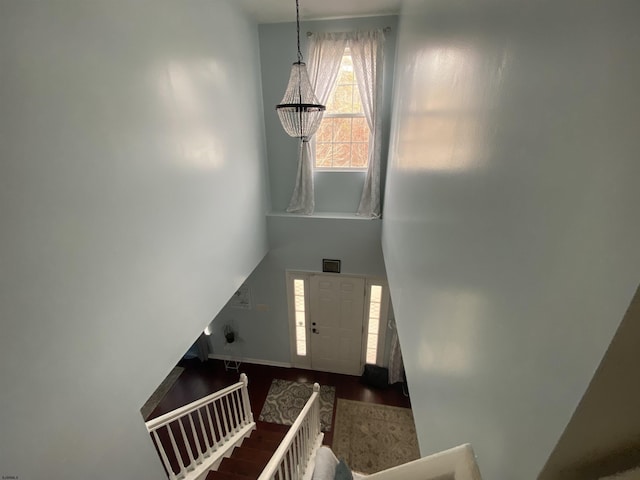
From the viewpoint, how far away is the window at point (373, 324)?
167 inches

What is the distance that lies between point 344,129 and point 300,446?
3469 mm

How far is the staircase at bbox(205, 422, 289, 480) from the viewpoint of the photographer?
8.71 ft

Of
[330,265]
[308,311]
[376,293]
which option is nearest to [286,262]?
[330,265]

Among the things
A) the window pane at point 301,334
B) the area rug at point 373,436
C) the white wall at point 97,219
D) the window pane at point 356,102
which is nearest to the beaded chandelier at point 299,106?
the white wall at point 97,219

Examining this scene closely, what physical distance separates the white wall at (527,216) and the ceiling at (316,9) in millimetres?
2136

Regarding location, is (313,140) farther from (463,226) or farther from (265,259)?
(463,226)

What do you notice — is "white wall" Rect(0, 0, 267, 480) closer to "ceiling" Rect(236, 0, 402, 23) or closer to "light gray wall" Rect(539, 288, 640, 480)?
"ceiling" Rect(236, 0, 402, 23)

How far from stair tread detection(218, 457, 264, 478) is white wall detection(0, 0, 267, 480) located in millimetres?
1032

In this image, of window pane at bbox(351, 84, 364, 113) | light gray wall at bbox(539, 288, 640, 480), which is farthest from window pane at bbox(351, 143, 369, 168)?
light gray wall at bbox(539, 288, 640, 480)

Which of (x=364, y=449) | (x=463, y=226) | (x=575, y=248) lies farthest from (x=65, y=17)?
(x=364, y=449)

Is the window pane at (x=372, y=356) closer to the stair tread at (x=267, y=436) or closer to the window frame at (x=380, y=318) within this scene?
the window frame at (x=380, y=318)

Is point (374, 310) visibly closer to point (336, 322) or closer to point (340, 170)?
point (336, 322)

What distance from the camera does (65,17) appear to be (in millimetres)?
1254

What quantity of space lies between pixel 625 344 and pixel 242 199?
10.3ft
